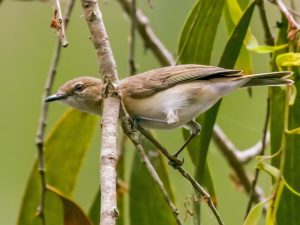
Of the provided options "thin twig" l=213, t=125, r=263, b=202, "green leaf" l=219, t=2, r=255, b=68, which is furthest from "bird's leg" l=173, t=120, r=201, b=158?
"thin twig" l=213, t=125, r=263, b=202

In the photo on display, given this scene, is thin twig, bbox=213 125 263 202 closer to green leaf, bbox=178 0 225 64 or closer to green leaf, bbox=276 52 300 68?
green leaf, bbox=178 0 225 64

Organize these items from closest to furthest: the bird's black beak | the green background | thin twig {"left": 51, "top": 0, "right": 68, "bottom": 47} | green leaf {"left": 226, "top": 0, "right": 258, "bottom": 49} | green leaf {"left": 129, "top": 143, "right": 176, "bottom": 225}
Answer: thin twig {"left": 51, "top": 0, "right": 68, "bottom": 47}, green leaf {"left": 226, "top": 0, "right": 258, "bottom": 49}, the bird's black beak, green leaf {"left": 129, "top": 143, "right": 176, "bottom": 225}, the green background

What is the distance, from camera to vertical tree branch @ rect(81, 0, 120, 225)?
2.13 meters

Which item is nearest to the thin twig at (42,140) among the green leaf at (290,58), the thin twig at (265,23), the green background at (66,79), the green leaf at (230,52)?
the green leaf at (230,52)

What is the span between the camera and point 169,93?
344cm

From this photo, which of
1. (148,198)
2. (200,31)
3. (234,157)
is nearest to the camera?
(200,31)

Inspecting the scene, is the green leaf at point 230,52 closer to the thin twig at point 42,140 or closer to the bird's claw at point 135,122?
the bird's claw at point 135,122

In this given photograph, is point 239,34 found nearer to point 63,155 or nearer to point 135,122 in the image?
point 135,122

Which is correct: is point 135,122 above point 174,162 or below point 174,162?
above

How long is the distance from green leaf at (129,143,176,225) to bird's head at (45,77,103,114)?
14.6 inches

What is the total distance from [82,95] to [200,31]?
1.71 ft

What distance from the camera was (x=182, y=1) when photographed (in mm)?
5422

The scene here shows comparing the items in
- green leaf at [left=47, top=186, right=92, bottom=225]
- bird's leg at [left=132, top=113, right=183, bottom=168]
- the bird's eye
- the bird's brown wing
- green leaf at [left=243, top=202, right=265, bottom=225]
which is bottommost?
green leaf at [left=243, top=202, right=265, bottom=225]

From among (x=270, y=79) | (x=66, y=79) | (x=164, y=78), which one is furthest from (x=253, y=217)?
(x=66, y=79)
